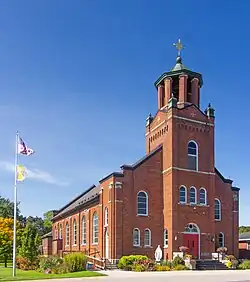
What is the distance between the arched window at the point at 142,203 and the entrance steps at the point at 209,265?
23.0ft

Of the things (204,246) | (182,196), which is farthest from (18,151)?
(204,246)

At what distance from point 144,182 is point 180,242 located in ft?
22.1

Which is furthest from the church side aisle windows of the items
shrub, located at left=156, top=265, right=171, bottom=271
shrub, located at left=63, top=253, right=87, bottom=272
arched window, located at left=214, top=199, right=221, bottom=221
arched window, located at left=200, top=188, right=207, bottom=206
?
shrub, located at left=63, top=253, right=87, bottom=272

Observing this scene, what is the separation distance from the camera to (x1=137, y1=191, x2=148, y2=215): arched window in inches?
1692

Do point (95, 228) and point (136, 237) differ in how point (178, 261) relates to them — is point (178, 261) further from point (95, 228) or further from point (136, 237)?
point (95, 228)

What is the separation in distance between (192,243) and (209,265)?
128 inches

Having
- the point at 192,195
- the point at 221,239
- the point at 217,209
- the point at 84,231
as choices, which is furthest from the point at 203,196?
the point at 84,231

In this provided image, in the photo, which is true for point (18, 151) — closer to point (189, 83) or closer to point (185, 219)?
point (185, 219)

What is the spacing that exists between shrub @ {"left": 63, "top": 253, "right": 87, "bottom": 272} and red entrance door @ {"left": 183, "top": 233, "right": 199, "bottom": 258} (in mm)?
12972

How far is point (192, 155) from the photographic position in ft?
148

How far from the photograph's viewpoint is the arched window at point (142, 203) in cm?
4297

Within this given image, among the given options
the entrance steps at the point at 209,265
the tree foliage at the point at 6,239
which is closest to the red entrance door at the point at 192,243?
the entrance steps at the point at 209,265

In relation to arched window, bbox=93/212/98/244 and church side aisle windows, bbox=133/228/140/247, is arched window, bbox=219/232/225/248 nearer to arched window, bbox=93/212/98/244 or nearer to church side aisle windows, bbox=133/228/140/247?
church side aisle windows, bbox=133/228/140/247

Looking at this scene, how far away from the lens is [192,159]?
147 ft
